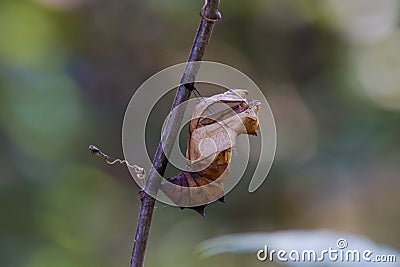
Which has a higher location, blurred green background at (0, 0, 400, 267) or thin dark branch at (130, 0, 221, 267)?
blurred green background at (0, 0, 400, 267)

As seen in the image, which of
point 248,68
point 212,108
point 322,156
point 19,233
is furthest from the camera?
point 248,68

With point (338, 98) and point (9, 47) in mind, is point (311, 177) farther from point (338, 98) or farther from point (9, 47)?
point (9, 47)

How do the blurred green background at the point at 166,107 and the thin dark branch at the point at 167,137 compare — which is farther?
the blurred green background at the point at 166,107

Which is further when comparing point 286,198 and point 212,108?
point 286,198

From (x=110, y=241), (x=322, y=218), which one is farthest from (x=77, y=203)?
(x=322, y=218)

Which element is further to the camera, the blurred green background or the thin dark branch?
the blurred green background

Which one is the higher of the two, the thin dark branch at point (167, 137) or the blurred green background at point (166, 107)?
the blurred green background at point (166, 107)
